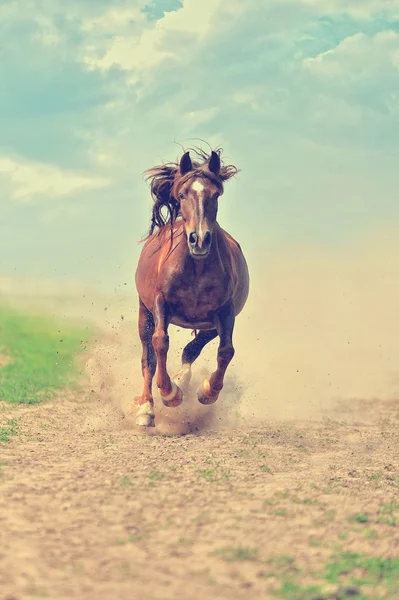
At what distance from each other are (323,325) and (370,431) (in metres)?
8.49

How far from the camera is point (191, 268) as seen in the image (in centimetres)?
966

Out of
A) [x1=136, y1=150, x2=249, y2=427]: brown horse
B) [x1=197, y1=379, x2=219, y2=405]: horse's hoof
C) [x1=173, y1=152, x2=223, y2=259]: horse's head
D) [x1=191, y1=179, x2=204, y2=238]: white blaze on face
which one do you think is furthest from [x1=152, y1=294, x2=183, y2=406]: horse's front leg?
[x1=191, y1=179, x2=204, y2=238]: white blaze on face

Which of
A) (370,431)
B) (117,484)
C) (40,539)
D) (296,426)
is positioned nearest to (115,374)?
(296,426)

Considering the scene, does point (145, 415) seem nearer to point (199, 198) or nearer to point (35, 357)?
point (199, 198)

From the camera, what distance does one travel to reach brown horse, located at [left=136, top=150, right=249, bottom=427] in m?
9.16

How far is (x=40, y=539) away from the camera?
5.30 m

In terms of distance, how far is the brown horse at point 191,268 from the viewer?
9164mm

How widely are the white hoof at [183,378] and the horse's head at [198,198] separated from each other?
2950mm

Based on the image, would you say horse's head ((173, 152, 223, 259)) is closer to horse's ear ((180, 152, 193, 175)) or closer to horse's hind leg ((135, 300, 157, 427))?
horse's ear ((180, 152, 193, 175))

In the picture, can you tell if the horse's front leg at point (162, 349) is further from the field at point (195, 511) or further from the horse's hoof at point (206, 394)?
the field at point (195, 511)

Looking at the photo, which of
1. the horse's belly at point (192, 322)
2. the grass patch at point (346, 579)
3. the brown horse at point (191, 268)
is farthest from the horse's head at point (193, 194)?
the grass patch at point (346, 579)

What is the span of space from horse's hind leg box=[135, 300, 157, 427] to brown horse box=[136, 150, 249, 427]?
18 millimetres

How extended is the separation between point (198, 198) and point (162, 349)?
1898mm

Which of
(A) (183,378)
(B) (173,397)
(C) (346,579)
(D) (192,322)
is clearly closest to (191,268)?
(D) (192,322)
